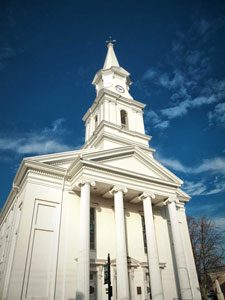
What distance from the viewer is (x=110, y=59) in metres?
36.8

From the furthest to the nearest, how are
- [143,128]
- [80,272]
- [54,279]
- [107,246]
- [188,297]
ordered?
[143,128], [107,246], [188,297], [54,279], [80,272]

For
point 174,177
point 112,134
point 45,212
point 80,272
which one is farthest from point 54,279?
point 112,134

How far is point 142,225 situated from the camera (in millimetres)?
21234

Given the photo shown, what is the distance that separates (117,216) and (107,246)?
2765 mm

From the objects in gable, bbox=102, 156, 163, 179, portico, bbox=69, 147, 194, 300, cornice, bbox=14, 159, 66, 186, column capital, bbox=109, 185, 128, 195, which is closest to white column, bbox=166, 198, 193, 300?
portico, bbox=69, 147, 194, 300

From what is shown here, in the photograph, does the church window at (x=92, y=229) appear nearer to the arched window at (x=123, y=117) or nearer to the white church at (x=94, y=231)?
the white church at (x=94, y=231)

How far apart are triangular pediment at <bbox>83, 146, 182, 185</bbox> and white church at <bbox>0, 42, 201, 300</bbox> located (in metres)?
0.08

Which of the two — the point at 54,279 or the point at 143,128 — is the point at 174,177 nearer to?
the point at 143,128

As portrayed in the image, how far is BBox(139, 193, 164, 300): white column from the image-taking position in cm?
1560

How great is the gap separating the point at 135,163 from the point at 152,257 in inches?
299

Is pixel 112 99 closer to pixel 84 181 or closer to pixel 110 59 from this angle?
pixel 110 59

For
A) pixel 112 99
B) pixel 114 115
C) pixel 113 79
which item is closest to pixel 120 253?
pixel 114 115

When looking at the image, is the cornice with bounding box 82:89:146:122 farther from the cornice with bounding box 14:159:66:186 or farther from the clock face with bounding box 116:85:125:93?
the cornice with bounding box 14:159:66:186

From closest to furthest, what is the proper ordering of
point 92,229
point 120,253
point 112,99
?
point 120,253, point 92,229, point 112,99
